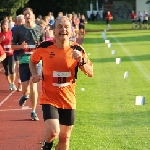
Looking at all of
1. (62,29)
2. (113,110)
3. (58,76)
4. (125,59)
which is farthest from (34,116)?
(125,59)

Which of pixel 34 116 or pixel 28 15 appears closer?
pixel 28 15

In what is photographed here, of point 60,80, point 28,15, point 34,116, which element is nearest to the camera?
point 60,80

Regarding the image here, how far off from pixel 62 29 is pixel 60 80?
2.30ft

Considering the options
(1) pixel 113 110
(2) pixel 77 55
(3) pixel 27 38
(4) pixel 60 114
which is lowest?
(1) pixel 113 110

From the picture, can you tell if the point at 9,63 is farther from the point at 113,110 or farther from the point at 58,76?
the point at 58,76

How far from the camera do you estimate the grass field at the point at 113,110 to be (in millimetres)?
11844

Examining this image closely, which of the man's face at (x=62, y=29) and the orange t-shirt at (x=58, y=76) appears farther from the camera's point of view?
the orange t-shirt at (x=58, y=76)

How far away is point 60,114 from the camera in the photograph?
9.30 metres

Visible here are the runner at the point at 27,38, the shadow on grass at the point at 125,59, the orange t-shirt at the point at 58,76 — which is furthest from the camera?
the shadow on grass at the point at 125,59

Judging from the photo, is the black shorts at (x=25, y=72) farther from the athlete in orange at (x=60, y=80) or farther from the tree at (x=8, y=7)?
the tree at (x=8, y=7)

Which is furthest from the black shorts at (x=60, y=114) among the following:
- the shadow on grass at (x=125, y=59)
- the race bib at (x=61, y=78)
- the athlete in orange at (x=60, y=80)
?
the shadow on grass at (x=125, y=59)

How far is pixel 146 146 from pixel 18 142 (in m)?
2.24

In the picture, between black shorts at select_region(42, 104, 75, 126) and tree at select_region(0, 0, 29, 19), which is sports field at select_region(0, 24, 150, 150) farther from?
tree at select_region(0, 0, 29, 19)

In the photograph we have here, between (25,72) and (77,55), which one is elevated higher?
(77,55)
